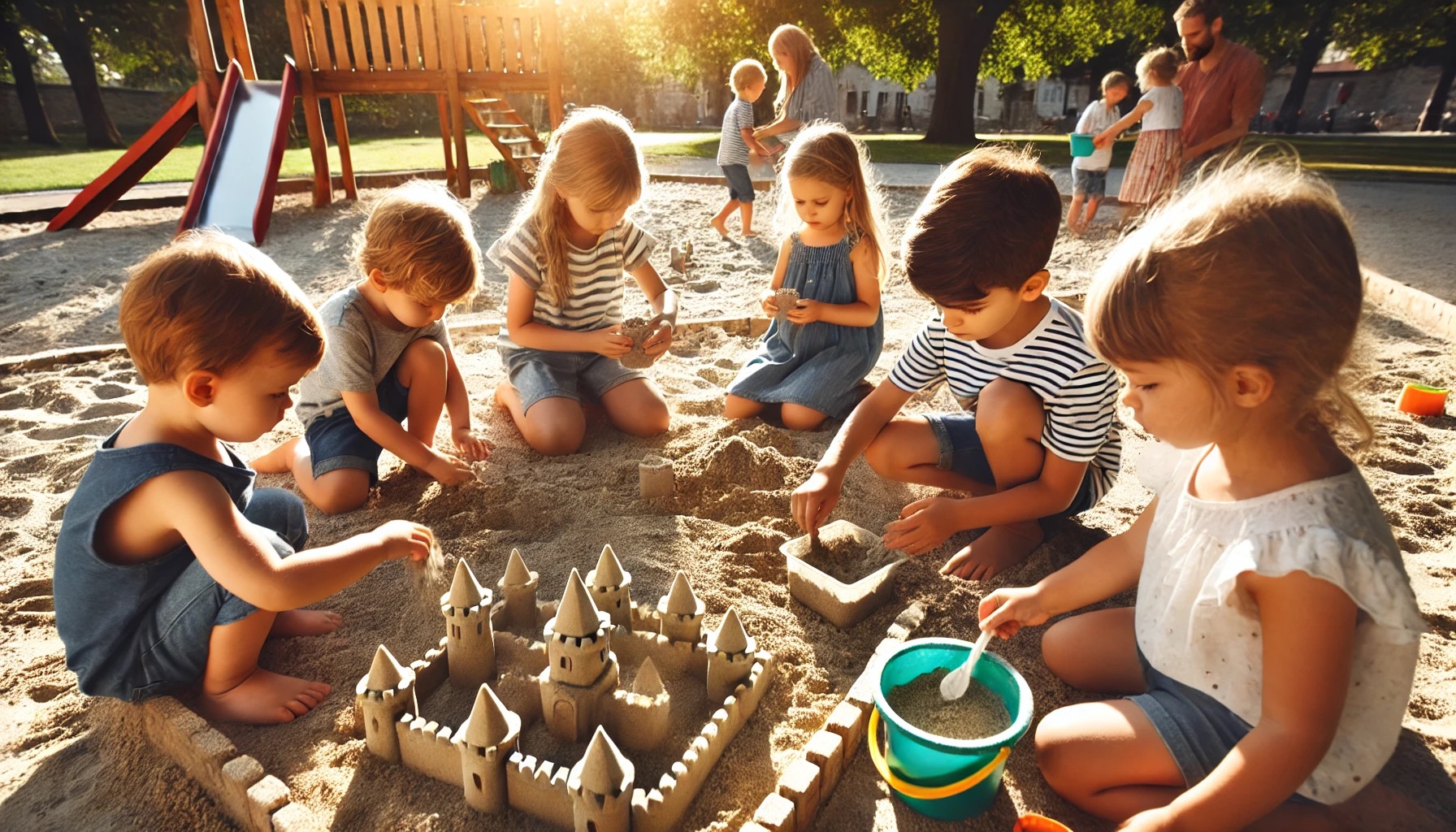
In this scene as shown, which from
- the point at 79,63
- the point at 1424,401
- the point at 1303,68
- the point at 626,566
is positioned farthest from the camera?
the point at 1303,68

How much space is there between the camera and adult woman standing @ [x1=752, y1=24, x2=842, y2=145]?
6305 mm

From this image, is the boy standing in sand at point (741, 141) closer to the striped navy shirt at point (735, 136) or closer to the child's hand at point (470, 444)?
the striped navy shirt at point (735, 136)

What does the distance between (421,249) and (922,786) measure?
2127 millimetres

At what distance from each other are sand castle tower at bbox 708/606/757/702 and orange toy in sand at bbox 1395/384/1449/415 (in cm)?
321

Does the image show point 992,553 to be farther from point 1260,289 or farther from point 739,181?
point 739,181

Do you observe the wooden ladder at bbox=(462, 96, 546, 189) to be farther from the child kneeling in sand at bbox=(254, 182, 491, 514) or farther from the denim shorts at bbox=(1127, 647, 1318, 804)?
the denim shorts at bbox=(1127, 647, 1318, 804)

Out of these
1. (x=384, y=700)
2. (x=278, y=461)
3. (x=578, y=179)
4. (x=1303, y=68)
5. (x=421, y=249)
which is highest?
(x=1303, y=68)

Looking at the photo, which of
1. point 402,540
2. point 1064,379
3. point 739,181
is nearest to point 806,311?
point 1064,379

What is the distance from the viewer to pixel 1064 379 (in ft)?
7.24

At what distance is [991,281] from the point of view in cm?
201

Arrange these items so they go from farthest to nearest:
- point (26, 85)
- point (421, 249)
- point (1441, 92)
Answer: point (1441, 92), point (26, 85), point (421, 249)

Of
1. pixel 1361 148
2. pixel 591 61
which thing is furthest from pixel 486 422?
pixel 591 61

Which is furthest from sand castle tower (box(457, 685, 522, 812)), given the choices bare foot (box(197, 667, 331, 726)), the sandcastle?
bare foot (box(197, 667, 331, 726))

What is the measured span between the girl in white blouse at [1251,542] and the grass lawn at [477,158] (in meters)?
9.80
